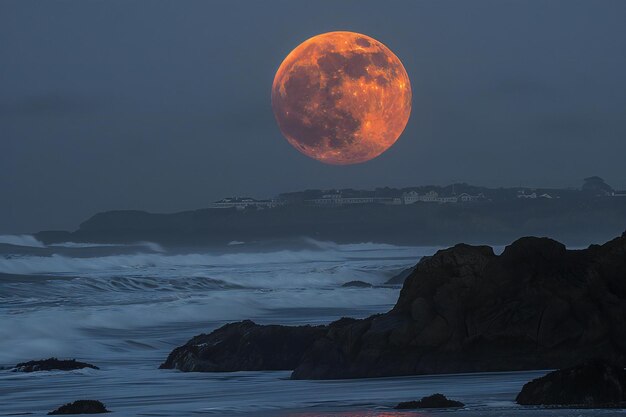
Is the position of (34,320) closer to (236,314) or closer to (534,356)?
(236,314)

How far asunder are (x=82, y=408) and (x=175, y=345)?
39.4ft

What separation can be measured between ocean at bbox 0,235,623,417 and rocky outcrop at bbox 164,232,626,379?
47cm

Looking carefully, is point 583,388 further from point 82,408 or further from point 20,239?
point 20,239

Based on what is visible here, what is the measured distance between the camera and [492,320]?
641 inches

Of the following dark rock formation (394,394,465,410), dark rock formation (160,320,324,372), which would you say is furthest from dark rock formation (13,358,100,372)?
dark rock formation (394,394,465,410)

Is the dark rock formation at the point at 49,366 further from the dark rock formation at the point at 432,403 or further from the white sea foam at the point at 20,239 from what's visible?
the white sea foam at the point at 20,239

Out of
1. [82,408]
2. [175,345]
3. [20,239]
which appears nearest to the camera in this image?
[82,408]

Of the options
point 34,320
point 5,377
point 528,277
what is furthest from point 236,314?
point 528,277

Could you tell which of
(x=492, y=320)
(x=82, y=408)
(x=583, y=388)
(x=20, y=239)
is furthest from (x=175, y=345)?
(x=20, y=239)

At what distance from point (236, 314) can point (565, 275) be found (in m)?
20.8

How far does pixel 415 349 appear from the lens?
53.4ft

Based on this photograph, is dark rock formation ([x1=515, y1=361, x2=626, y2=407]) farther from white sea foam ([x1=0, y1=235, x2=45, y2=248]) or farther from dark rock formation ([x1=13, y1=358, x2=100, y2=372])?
white sea foam ([x1=0, y1=235, x2=45, y2=248])

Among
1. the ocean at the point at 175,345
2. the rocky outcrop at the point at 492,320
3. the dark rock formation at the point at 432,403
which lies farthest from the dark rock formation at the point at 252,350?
the dark rock formation at the point at 432,403

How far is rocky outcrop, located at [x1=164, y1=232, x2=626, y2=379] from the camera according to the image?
52.4 ft
